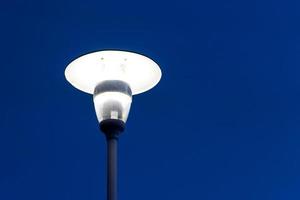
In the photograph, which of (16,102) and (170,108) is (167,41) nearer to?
(170,108)

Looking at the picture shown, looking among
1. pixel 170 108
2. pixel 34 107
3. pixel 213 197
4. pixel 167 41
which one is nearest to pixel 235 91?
pixel 170 108

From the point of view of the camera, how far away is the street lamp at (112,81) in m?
2.23

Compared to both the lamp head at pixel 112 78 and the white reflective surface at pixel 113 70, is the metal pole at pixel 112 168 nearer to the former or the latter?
the lamp head at pixel 112 78

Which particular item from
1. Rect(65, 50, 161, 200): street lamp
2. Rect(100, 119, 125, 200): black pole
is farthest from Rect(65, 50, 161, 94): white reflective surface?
Rect(100, 119, 125, 200): black pole

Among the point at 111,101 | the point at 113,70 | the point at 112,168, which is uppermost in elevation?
the point at 113,70

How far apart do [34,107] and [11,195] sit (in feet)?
3.29

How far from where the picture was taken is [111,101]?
2252mm

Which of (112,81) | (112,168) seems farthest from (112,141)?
(112,81)

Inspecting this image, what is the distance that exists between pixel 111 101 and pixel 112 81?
0.07 metres

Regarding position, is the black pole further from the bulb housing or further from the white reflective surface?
the white reflective surface

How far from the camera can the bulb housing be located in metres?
2.25

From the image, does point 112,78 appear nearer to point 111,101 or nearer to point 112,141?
point 111,101

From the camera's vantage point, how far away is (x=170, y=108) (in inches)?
131

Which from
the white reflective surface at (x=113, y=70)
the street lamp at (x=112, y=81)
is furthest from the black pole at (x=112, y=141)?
the white reflective surface at (x=113, y=70)
